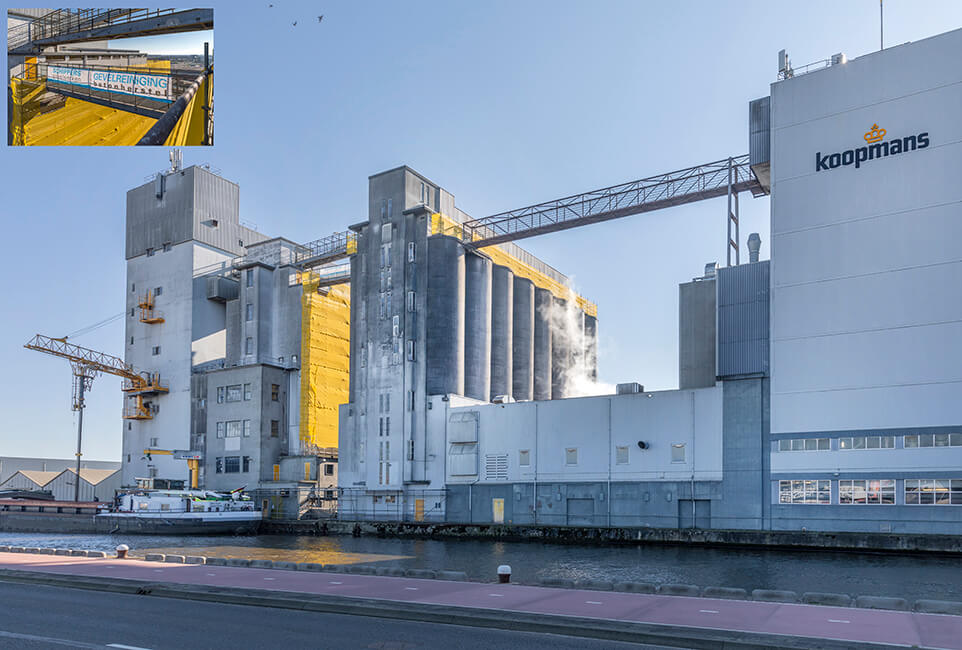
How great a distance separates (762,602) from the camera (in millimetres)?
19812

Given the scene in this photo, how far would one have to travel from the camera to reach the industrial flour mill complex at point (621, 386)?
167ft

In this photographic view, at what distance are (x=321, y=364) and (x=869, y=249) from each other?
5895cm

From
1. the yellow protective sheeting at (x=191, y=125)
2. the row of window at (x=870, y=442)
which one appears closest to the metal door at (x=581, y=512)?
the row of window at (x=870, y=442)

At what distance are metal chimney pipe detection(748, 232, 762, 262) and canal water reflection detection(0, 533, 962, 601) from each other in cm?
2055

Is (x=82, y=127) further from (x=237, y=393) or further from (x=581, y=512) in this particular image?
(x=237, y=393)

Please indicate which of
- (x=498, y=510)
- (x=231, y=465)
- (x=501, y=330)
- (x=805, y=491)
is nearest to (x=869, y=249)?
(x=805, y=491)

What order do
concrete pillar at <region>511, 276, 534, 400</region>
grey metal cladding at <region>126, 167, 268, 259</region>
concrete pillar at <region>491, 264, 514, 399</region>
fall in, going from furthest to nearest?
grey metal cladding at <region>126, 167, 268, 259</region>, concrete pillar at <region>511, 276, 534, 400</region>, concrete pillar at <region>491, 264, 514, 399</region>

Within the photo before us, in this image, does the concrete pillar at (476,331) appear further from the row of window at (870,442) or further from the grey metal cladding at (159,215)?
the grey metal cladding at (159,215)

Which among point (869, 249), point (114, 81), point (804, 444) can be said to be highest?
point (114, 81)

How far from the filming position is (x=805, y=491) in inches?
2093

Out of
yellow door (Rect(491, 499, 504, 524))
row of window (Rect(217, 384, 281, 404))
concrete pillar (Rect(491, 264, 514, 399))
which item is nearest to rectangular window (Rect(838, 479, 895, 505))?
yellow door (Rect(491, 499, 504, 524))

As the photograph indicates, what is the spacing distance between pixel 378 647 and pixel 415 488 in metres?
58.7

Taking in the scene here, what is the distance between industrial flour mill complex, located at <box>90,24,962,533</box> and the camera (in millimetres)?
51000

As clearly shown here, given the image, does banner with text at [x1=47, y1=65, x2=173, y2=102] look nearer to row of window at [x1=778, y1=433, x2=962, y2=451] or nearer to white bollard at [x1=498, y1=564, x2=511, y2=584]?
white bollard at [x1=498, y1=564, x2=511, y2=584]
